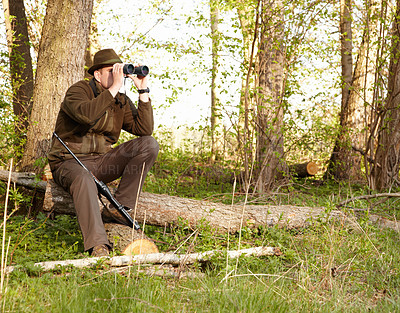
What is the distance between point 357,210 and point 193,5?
7451 mm

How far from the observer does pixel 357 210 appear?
4.81 metres

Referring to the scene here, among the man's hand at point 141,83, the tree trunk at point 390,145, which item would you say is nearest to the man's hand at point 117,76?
the man's hand at point 141,83

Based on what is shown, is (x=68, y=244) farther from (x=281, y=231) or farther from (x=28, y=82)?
(x=28, y=82)

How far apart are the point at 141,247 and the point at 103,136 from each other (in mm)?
1250

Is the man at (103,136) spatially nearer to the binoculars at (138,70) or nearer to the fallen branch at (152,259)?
the binoculars at (138,70)

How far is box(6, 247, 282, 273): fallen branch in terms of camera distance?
9.80ft

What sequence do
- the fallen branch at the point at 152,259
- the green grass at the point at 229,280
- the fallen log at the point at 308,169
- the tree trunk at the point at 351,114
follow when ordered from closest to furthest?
the green grass at the point at 229,280
the fallen branch at the point at 152,259
the tree trunk at the point at 351,114
the fallen log at the point at 308,169

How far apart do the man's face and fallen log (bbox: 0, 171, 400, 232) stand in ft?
3.53

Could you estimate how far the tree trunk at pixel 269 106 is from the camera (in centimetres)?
582

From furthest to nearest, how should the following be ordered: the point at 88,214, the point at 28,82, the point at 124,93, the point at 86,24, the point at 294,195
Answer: the point at 28,82
the point at 294,195
the point at 86,24
the point at 124,93
the point at 88,214

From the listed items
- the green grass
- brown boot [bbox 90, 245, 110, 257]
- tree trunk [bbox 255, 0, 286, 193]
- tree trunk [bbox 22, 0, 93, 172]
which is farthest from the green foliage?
tree trunk [bbox 255, 0, 286, 193]

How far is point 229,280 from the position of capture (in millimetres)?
2943

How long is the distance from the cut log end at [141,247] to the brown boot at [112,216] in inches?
14.1

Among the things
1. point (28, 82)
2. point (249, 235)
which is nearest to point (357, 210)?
point (249, 235)
